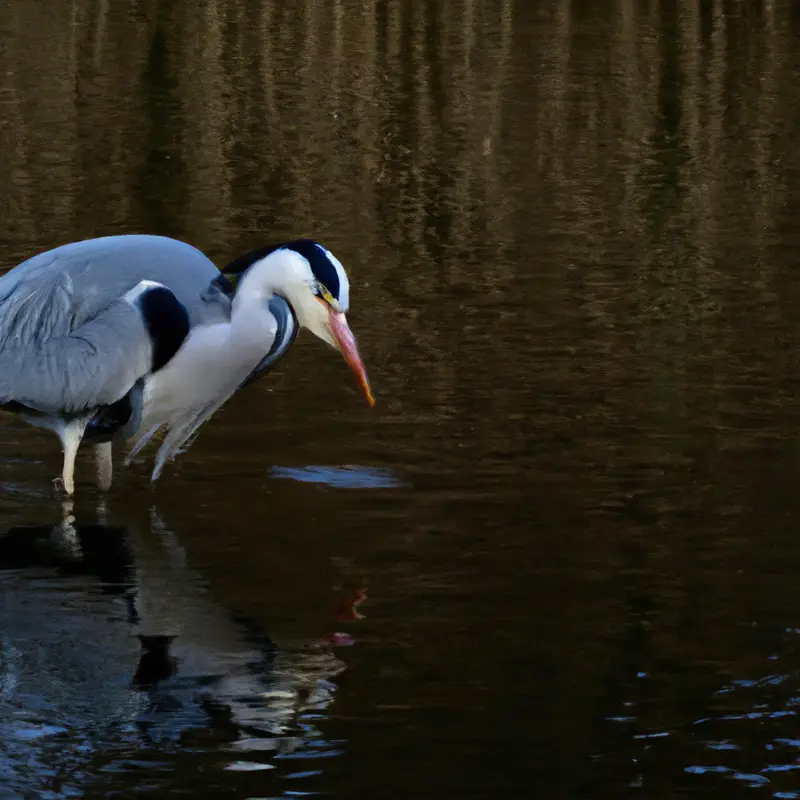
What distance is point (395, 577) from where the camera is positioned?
8.12 m

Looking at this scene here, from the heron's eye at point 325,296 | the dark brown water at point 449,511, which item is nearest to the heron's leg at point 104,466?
the dark brown water at point 449,511

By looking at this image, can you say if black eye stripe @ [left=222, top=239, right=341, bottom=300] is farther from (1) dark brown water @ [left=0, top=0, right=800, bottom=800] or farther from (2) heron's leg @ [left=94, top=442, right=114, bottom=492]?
(2) heron's leg @ [left=94, top=442, right=114, bottom=492]

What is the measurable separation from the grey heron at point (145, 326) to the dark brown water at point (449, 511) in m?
0.46

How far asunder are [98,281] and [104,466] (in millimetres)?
882

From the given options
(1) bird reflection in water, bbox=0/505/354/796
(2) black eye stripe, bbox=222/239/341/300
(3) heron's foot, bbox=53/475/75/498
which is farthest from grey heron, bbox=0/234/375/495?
(1) bird reflection in water, bbox=0/505/354/796

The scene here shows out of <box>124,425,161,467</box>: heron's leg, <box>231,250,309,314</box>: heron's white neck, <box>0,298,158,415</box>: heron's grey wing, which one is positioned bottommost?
<box>124,425,161,467</box>: heron's leg

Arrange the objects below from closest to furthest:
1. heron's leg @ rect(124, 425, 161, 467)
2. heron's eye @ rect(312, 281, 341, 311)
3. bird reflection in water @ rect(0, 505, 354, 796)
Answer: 1. bird reflection in water @ rect(0, 505, 354, 796)
2. heron's eye @ rect(312, 281, 341, 311)
3. heron's leg @ rect(124, 425, 161, 467)

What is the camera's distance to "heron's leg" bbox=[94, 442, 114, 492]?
30.6 feet

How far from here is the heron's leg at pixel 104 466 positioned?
9.33 m

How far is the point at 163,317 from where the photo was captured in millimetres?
8750

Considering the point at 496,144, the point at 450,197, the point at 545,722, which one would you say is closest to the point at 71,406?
the point at 545,722

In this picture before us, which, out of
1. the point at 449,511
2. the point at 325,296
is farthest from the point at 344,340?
the point at 449,511

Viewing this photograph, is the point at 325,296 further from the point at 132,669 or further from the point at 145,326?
the point at 132,669

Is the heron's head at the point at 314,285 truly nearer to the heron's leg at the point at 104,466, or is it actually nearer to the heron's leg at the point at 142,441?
the heron's leg at the point at 142,441
